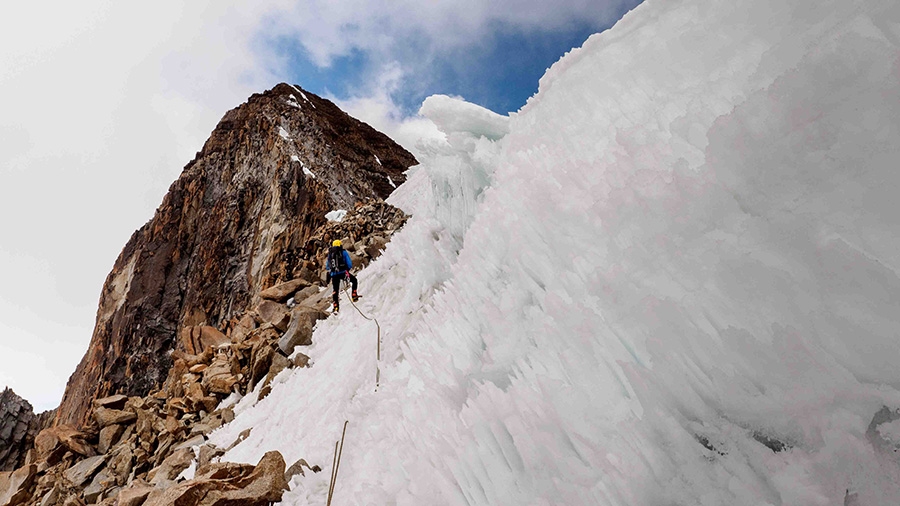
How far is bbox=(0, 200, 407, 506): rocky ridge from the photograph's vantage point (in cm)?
758

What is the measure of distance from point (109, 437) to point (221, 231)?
3822 cm

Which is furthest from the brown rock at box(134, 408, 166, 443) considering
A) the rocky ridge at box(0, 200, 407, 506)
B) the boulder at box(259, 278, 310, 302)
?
the boulder at box(259, 278, 310, 302)

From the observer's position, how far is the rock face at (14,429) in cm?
2569

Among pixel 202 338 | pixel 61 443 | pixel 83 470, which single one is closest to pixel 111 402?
pixel 61 443

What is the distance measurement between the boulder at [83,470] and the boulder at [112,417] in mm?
858

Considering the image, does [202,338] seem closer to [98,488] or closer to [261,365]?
[98,488]

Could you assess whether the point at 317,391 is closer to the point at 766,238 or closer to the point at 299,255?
the point at 766,238

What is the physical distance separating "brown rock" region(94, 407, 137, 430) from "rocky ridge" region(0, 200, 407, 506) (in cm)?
3

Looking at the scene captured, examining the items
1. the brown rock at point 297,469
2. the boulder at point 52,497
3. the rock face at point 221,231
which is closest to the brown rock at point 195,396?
the boulder at point 52,497

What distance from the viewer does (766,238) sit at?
144 centimetres

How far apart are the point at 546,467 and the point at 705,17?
262cm

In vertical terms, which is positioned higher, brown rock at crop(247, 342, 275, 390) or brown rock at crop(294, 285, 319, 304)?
brown rock at crop(294, 285, 319, 304)

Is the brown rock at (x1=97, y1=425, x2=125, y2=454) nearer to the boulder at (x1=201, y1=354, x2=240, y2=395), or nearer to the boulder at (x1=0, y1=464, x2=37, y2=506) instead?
the boulder at (x1=0, y1=464, x2=37, y2=506)

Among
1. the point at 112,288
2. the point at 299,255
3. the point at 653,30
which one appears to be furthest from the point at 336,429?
the point at 112,288
